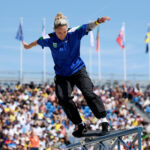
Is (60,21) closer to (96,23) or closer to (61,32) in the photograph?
(61,32)

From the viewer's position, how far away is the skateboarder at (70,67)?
19.3 ft

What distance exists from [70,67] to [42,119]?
969cm

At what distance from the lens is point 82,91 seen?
5988 millimetres

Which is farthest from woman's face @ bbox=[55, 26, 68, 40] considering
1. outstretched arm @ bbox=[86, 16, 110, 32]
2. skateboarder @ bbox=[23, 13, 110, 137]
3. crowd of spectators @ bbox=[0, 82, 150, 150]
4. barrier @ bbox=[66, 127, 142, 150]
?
crowd of spectators @ bbox=[0, 82, 150, 150]

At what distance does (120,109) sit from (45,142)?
22.1 feet

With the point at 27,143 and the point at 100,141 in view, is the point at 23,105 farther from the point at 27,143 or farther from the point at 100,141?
the point at 100,141

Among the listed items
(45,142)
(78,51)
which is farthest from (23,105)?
(78,51)

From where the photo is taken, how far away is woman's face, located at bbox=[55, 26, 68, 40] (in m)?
5.77

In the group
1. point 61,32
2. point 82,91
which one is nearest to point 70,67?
point 82,91

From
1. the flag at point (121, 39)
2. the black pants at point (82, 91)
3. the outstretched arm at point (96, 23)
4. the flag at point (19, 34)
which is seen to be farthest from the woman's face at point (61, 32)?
the flag at point (121, 39)

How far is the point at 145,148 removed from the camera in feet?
50.9

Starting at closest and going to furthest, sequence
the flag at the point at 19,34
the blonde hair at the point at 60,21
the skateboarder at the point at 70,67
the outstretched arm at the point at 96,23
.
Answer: the outstretched arm at the point at 96,23, the blonde hair at the point at 60,21, the skateboarder at the point at 70,67, the flag at the point at 19,34

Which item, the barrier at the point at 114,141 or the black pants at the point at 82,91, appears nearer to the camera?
the barrier at the point at 114,141

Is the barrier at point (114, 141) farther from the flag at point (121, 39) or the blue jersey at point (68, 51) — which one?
the flag at point (121, 39)
